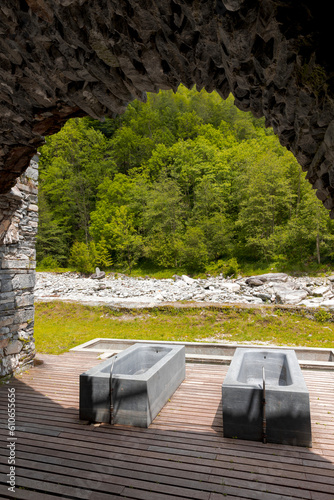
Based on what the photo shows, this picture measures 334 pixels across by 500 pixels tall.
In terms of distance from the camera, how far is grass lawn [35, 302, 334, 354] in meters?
9.50

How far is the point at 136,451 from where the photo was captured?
3508 millimetres

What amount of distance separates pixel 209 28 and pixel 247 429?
3930 mm

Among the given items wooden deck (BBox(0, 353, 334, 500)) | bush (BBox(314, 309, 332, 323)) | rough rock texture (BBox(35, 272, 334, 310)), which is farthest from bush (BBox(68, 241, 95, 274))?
wooden deck (BBox(0, 353, 334, 500))

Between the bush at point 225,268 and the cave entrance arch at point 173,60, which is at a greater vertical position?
the cave entrance arch at point 173,60

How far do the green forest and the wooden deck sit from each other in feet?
45.8

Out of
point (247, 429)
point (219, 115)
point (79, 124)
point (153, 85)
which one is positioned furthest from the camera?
point (219, 115)

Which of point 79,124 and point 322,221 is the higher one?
point 79,124

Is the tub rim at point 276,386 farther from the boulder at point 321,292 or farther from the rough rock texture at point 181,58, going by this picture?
the boulder at point 321,292

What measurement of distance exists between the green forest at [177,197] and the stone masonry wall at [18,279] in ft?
44.5

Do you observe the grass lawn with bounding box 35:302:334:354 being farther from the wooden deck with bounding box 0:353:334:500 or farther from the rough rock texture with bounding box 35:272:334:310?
the wooden deck with bounding box 0:353:334:500

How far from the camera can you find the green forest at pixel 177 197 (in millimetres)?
20656

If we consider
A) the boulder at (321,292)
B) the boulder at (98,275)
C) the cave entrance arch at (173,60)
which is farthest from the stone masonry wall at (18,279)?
the boulder at (98,275)

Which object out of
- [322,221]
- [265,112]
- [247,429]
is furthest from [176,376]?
[322,221]

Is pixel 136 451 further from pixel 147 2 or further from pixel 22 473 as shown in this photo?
pixel 147 2
